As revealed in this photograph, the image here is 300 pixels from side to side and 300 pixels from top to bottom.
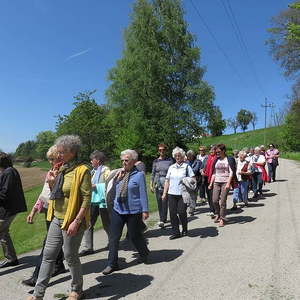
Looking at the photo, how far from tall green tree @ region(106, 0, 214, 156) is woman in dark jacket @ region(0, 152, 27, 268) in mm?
25793

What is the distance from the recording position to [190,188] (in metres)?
6.98

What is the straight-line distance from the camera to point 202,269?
16.8 ft

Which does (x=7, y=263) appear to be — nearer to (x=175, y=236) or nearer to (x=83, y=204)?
(x=83, y=204)


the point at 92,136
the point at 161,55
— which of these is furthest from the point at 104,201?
the point at 92,136

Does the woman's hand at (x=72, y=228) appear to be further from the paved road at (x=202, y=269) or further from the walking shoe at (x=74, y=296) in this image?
the paved road at (x=202, y=269)

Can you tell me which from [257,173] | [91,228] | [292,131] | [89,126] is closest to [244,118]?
[292,131]

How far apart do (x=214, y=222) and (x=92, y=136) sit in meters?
34.9

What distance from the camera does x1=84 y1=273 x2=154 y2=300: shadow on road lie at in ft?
14.3

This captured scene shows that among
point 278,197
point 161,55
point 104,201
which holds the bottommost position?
point 278,197

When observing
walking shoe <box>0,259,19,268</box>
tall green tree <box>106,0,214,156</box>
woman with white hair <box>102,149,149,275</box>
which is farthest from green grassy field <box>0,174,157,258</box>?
tall green tree <box>106,0,214,156</box>

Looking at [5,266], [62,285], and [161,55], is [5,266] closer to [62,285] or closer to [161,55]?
[62,285]

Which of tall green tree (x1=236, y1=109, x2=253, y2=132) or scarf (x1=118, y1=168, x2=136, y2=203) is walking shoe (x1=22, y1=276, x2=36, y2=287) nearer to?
scarf (x1=118, y1=168, x2=136, y2=203)

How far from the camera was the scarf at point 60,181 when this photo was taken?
4039 millimetres

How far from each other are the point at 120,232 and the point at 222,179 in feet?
11.9
